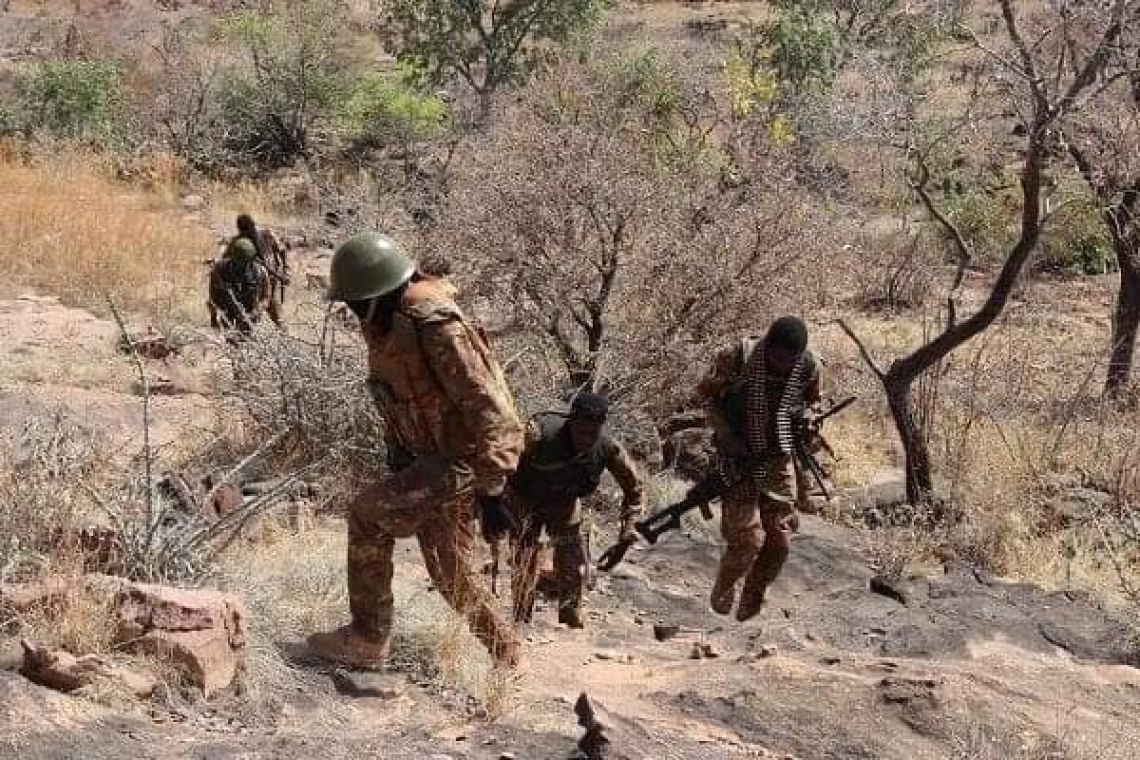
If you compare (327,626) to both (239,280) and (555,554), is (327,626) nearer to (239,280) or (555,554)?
(555,554)

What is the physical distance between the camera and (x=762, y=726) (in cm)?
446

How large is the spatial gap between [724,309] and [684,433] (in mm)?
991

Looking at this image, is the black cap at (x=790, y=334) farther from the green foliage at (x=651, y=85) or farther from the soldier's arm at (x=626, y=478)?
the green foliage at (x=651, y=85)

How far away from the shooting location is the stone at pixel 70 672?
12.0 ft

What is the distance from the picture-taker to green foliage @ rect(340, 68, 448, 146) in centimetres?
1883

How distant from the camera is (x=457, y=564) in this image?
13.8 ft

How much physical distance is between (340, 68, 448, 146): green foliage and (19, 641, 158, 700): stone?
1558 cm

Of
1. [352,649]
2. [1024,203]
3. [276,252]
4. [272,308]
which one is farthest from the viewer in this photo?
[276,252]

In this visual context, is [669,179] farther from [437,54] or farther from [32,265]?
[437,54]

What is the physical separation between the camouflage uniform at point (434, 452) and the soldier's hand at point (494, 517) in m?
0.22

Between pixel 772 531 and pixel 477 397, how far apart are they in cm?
249

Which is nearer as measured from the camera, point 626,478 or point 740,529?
point 626,478

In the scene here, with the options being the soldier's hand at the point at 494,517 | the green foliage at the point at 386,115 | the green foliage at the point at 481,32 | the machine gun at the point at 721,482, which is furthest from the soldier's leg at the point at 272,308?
the green foliage at the point at 481,32

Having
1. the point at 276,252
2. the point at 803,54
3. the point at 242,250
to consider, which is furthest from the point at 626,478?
the point at 803,54
